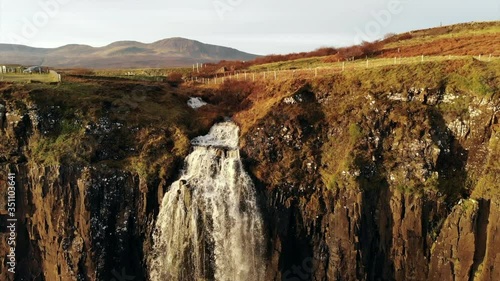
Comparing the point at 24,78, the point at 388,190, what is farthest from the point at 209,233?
the point at 24,78

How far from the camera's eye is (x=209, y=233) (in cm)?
3631

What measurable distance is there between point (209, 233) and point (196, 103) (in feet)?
63.2

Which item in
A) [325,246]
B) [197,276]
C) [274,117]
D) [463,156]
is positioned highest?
[274,117]

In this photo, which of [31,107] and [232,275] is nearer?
[232,275]

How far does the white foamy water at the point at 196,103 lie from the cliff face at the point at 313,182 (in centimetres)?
838

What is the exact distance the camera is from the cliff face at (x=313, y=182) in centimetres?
3428

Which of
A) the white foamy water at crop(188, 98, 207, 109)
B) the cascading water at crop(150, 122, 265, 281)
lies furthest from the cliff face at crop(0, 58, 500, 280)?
the white foamy water at crop(188, 98, 207, 109)

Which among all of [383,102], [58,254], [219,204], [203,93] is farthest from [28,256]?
[383,102]

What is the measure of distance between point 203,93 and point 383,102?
24.1 m

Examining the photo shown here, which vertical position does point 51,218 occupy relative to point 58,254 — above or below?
above

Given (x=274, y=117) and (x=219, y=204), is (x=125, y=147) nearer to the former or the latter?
(x=219, y=204)

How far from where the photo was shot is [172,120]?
43562 mm

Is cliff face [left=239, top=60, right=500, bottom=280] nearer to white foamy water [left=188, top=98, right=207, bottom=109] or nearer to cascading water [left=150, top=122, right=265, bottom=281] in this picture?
cascading water [left=150, top=122, right=265, bottom=281]

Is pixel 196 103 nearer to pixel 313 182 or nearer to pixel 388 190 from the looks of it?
pixel 313 182
